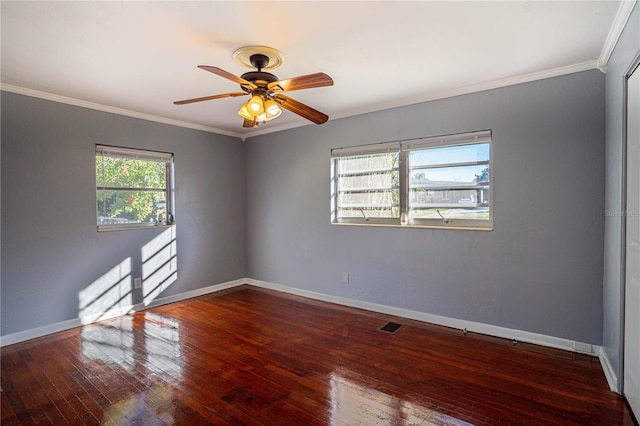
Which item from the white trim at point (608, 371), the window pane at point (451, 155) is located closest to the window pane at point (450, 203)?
the window pane at point (451, 155)

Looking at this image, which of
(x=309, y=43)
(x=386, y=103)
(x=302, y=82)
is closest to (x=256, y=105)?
(x=302, y=82)

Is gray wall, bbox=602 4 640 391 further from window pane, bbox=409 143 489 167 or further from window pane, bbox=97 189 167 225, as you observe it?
window pane, bbox=97 189 167 225

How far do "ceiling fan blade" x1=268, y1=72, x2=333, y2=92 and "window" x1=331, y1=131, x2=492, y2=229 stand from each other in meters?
1.77

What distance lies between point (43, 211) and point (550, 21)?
14.5ft

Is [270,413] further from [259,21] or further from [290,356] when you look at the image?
[259,21]

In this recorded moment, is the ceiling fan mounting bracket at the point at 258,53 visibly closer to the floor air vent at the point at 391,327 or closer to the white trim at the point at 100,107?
the white trim at the point at 100,107

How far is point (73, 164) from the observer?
349 centimetres

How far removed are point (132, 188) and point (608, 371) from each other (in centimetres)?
479

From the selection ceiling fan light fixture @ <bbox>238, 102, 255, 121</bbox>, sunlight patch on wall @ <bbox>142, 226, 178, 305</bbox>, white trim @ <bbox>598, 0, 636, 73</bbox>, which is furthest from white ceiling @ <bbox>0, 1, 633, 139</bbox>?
sunlight patch on wall @ <bbox>142, 226, 178, 305</bbox>

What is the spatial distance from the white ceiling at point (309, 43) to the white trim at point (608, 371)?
221cm

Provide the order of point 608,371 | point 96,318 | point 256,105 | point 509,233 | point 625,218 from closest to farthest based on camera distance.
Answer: point 625,218, point 256,105, point 608,371, point 509,233, point 96,318

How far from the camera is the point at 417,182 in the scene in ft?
12.1

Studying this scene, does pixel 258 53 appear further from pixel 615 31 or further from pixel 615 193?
pixel 615 193

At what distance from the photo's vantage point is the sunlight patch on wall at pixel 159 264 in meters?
4.12
